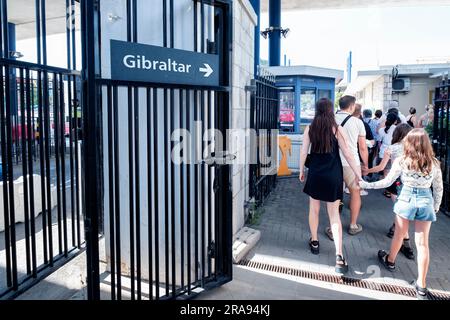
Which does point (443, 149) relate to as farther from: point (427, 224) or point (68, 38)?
point (68, 38)

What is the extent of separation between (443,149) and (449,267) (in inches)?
114

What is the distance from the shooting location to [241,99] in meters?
4.86

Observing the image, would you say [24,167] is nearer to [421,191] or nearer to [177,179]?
[177,179]

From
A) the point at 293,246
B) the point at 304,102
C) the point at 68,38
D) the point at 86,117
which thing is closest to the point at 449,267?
the point at 293,246

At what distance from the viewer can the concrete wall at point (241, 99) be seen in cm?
443

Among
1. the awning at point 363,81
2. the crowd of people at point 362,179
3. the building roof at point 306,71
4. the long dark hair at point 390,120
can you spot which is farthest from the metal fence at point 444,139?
the awning at point 363,81

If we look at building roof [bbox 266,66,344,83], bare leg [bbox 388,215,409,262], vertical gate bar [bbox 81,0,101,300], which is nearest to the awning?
building roof [bbox 266,66,344,83]

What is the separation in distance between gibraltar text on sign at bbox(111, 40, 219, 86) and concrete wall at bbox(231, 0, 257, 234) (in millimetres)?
1220

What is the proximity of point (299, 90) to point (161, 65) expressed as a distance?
7419 millimetres

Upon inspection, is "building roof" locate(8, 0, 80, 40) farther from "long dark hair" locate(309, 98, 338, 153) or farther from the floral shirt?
the floral shirt

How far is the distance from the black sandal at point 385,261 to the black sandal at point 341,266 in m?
0.45

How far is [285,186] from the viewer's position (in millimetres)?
8164

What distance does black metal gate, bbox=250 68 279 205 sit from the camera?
A: 229 inches

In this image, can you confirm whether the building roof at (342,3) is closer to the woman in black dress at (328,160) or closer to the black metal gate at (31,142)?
the woman in black dress at (328,160)
